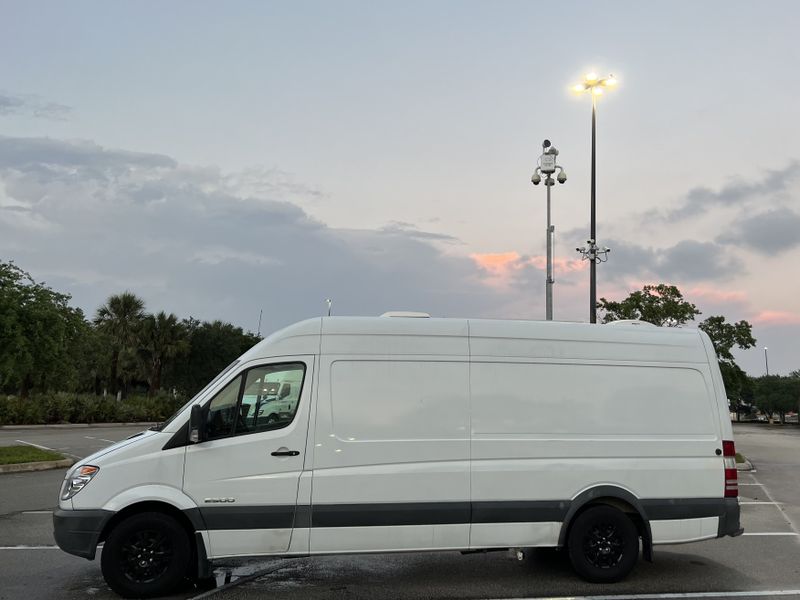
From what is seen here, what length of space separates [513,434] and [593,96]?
49.0 feet

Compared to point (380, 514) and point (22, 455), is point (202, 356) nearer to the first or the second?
point (22, 455)

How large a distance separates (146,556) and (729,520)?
17.8 ft

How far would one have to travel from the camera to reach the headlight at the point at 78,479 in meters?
6.27

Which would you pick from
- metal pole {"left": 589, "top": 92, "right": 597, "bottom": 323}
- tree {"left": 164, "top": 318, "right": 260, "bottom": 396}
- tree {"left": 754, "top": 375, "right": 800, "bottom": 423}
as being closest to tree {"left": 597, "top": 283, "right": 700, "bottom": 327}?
metal pole {"left": 589, "top": 92, "right": 597, "bottom": 323}

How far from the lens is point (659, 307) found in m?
25.5

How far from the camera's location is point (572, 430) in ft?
22.5

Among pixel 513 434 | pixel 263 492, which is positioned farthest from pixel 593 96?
pixel 263 492

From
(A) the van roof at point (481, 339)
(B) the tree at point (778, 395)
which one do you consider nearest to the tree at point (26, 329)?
(A) the van roof at point (481, 339)

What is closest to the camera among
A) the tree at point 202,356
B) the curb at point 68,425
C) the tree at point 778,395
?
the curb at point 68,425

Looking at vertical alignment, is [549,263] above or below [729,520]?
above

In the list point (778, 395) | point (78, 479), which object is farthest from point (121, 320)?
point (778, 395)

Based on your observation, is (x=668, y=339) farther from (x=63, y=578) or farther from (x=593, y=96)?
(x=593, y=96)

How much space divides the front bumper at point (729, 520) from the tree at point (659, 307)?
18672 millimetres

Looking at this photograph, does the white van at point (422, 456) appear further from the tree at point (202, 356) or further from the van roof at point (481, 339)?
the tree at point (202, 356)
